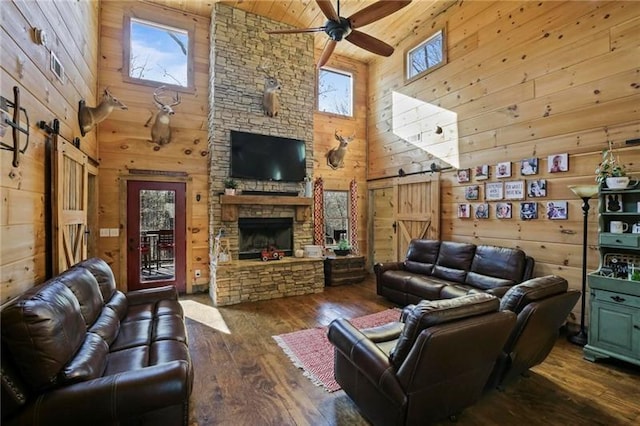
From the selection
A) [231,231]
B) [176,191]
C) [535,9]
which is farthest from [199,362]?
[535,9]

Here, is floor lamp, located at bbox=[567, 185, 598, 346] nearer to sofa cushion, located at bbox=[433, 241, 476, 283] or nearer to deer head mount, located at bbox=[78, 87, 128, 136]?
sofa cushion, located at bbox=[433, 241, 476, 283]

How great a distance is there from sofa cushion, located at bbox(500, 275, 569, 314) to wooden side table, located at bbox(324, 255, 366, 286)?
3954 millimetres

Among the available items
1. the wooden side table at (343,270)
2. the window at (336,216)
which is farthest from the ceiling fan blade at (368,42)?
the wooden side table at (343,270)

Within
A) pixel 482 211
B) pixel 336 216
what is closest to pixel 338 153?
pixel 336 216

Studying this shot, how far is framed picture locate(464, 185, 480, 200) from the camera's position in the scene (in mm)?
4852

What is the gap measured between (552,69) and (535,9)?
902mm

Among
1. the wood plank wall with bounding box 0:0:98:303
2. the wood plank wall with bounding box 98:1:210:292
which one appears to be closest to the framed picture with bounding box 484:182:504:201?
the wood plank wall with bounding box 98:1:210:292

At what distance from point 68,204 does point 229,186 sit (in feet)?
7.91

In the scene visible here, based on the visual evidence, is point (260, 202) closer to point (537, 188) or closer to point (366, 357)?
point (366, 357)

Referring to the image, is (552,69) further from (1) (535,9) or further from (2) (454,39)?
(2) (454,39)

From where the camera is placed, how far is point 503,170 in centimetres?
447

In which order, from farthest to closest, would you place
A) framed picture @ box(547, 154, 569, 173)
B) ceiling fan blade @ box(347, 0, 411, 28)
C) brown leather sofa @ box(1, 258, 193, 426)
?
framed picture @ box(547, 154, 569, 173), ceiling fan blade @ box(347, 0, 411, 28), brown leather sofa @ box(1, 258, 193, 426)

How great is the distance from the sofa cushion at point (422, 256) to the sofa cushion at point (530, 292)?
2553 millimetres

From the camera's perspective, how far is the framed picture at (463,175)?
5000 mm
